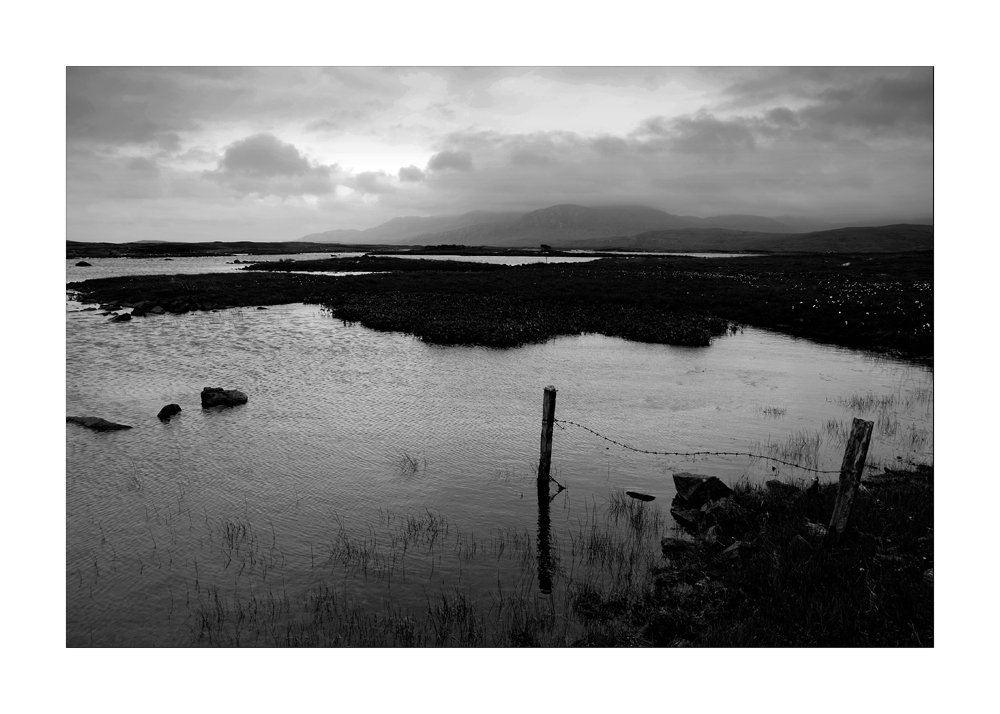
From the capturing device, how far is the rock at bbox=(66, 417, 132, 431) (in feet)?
76.6

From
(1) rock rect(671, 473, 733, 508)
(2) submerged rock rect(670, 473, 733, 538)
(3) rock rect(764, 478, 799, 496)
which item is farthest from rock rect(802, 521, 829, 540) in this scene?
(1) rock rect(671, 473, 733, 508)

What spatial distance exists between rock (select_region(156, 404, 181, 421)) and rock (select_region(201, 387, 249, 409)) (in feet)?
4.05

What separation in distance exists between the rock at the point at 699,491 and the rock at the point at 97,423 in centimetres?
2127

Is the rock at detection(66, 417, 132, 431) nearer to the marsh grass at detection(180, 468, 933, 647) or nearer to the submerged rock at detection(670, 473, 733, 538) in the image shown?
the marsh grass at detection(180, 468, 933, 647)

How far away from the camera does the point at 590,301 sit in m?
64.5

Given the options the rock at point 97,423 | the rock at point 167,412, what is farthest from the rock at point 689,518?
the rock at point 97,423

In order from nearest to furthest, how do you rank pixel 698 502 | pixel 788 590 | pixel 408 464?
pixel 788 590, pixel 698 502, pixel 408 464

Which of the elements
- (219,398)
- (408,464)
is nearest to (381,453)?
(408,464)

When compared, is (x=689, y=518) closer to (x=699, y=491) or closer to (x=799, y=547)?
(x=699, y=491)

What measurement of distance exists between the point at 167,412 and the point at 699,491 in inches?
852

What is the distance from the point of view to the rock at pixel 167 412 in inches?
984

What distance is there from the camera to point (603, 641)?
37.1 feet
